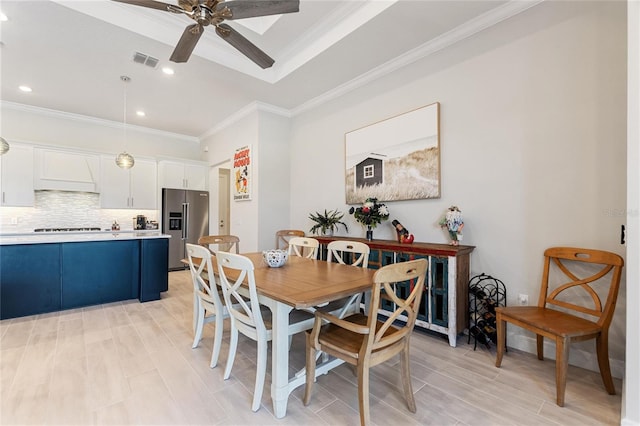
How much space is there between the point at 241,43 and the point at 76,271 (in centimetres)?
345

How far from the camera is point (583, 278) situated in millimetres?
A: 2119

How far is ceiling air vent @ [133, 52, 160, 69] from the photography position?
3.22 m

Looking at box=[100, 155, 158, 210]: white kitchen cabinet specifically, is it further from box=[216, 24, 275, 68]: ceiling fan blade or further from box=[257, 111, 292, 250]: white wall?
box=[216, 24, 275, 68]: ceiling fan blade

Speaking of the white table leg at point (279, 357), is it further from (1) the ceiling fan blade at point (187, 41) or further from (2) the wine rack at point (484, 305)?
(1) the ceiling fan blade at point (187, 41)

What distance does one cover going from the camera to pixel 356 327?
145 cm

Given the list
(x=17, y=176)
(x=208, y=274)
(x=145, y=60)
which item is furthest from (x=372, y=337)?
(x=17, y=176)

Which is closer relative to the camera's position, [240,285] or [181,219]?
[240,285]

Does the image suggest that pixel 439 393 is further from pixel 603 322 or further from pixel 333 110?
pixel 333 110

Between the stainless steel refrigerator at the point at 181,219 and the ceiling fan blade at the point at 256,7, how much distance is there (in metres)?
4.64

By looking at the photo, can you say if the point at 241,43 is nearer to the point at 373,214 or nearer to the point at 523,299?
the point at 373,214

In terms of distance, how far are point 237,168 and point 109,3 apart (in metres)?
2.72

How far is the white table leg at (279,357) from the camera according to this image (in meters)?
1.62

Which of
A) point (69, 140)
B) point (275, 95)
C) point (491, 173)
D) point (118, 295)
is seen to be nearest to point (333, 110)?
point (275, 95)

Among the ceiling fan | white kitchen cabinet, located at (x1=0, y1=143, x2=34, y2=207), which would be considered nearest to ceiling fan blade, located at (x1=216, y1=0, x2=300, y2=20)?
the ceiling fan
